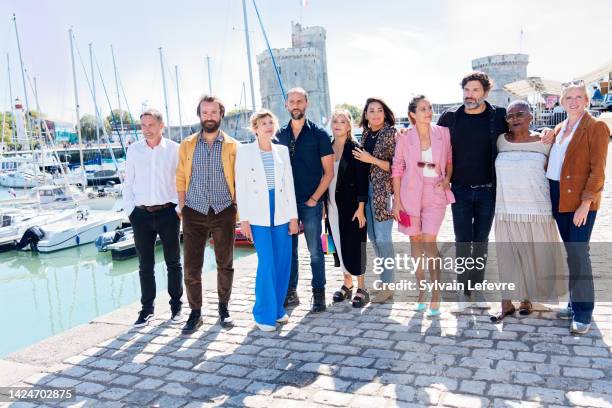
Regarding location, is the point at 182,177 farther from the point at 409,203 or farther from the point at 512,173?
the point at 512,173

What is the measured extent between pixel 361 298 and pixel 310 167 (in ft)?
4.24

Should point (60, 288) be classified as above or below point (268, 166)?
below

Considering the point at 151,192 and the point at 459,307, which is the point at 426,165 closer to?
the point at 459,307

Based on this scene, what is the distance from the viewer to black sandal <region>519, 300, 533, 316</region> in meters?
4.12

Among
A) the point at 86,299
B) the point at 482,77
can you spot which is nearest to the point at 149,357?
the point at 482,77

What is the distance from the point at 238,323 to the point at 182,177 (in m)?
1.35

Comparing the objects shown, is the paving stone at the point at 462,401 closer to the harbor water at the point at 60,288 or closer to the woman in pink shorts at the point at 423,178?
the woman in pink shorts at the point at 423,178

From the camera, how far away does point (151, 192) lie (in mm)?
4371

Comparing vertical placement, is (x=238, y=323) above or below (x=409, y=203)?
below

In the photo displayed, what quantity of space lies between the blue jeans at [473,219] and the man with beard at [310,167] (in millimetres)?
1127

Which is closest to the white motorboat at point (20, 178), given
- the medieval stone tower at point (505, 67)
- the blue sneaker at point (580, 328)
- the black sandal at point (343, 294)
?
the medieval stone tower at point (505, 67)

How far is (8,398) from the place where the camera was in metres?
3.25

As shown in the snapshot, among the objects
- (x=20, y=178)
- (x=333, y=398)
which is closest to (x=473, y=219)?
(x=333, y=398)

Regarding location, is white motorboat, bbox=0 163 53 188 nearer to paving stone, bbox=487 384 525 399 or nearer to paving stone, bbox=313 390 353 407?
paving stone, bbox=313 390 353 407
